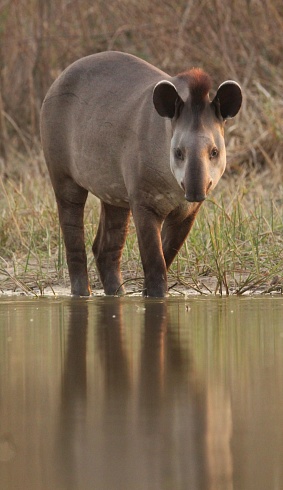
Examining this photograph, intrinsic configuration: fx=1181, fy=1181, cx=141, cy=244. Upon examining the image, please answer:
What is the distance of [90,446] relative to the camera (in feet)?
9.79

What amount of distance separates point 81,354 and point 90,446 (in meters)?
1.64

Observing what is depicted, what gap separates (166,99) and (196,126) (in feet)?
0.84

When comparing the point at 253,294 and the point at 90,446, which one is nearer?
the point at 90,446

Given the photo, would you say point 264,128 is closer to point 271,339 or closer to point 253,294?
point 253,294

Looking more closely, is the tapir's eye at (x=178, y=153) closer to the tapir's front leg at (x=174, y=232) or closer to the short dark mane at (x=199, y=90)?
the short dark mane at (x=199, y=90)

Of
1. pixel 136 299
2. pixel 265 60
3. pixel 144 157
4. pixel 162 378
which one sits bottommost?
pixel 162 378

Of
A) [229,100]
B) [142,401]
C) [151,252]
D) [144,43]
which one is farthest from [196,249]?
[144,43]

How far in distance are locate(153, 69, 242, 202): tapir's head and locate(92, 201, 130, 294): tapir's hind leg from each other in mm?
1370

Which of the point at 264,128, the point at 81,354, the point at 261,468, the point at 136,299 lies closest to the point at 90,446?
the point at 261,468

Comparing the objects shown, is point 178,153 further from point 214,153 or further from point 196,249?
point 196,249

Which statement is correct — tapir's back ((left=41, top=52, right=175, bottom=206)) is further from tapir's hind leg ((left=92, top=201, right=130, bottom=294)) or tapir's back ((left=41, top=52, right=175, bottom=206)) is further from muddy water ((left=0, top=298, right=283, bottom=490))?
muddy water ((left=0, top=298, right=283, bottom=490))

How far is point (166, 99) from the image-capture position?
6.88m

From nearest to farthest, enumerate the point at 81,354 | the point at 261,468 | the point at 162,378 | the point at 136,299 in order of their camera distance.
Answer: the point at 261,468, the point at 162,378, the point at 81,354, the point at 136,299

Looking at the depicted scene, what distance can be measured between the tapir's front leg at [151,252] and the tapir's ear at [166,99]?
59 cm
